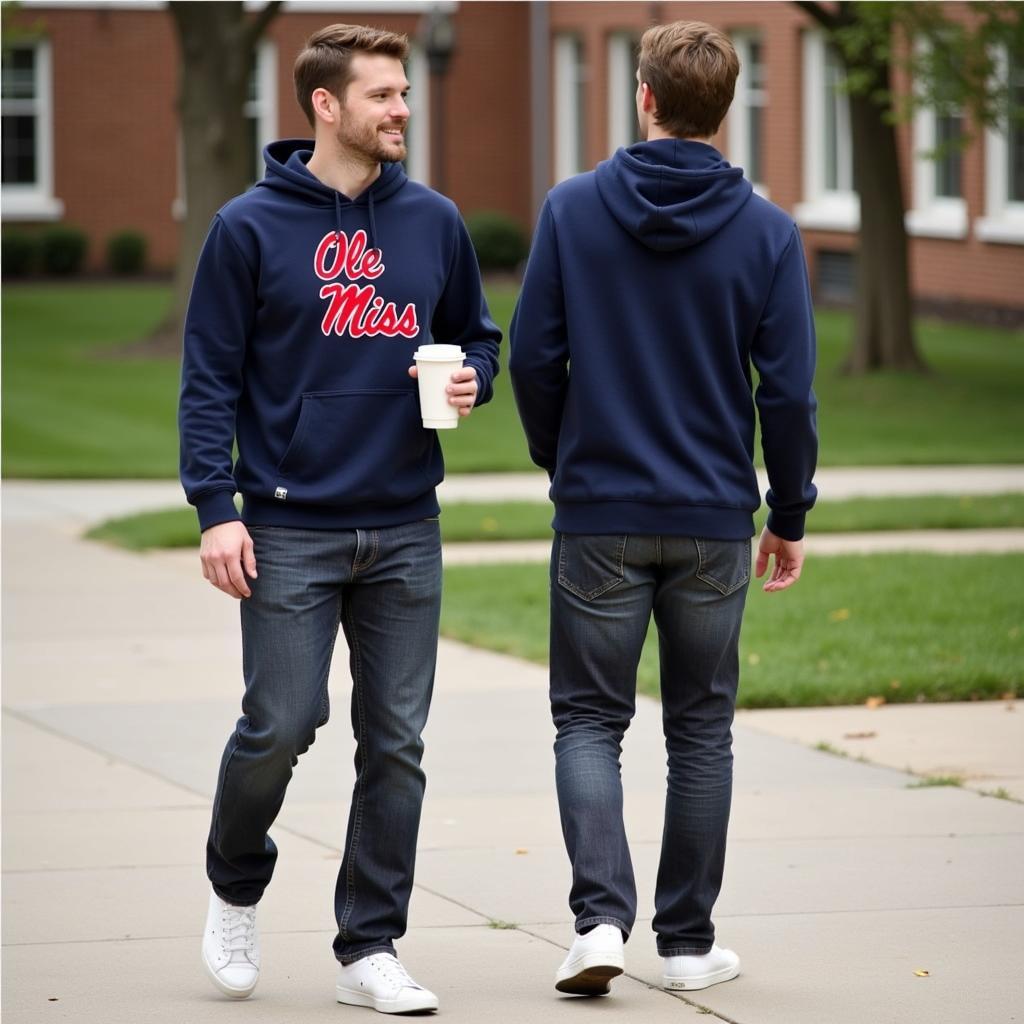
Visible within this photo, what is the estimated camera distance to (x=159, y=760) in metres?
6.73

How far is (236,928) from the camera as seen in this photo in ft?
13.9

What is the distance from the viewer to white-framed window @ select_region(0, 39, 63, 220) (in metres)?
34.6

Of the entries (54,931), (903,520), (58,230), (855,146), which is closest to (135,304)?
(58,230)

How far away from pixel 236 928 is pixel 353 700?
0.54 meters

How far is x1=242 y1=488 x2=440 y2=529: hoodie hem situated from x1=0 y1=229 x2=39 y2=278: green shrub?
30.5m

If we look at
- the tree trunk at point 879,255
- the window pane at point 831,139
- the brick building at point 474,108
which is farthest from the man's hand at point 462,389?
the window pane at point 831,139

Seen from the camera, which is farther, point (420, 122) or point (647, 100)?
point (420, 122)

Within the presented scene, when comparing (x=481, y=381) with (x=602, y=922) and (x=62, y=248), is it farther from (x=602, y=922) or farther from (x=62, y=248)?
(x=62, y=248)

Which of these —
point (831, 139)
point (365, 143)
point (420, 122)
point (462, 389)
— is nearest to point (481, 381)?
point (462, 389)

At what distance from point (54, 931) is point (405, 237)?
73.5 inches

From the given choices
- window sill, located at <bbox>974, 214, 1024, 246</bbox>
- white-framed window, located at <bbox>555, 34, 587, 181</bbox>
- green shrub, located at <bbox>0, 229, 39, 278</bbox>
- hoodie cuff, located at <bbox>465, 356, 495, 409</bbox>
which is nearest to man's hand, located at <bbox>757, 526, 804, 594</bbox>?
hoodie cuff, located at <bbox>465, 356, 495, 409</bbox>

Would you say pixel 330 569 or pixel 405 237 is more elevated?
pixel 405 237

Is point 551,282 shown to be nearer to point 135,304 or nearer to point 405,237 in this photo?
point 405,237

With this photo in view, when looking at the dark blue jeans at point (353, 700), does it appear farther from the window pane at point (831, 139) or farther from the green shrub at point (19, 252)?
the green shrub at point (19, 252)
